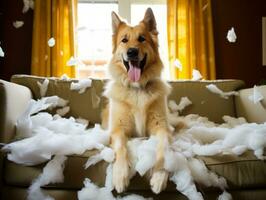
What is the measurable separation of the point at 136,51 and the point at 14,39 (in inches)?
79.4

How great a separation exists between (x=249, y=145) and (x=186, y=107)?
88 cm

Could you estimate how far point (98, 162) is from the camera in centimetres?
130

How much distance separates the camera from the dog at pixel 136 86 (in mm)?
1657

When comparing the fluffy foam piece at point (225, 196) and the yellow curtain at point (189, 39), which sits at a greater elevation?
the yellow curtain at point (189, 39)

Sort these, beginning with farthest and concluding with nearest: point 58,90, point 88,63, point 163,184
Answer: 1. point 88,63
2. point 58,90
3. point 163,184

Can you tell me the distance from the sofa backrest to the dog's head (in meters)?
0.41

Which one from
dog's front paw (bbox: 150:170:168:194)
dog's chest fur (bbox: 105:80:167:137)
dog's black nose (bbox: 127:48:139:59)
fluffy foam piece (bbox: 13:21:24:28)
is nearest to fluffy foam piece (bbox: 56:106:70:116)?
dog's chest fur (bbox: 105:80:167:137)

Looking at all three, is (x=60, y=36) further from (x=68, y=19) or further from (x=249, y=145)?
(x=249, y=145)

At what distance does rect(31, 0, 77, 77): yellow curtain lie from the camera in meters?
2.98

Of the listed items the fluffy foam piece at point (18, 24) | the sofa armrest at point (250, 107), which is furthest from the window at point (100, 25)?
the sofa armrest at point (250, 107)

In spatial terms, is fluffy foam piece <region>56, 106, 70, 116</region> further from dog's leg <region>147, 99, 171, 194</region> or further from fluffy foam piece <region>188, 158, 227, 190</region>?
fluffy foam piece <region>188, 158, 227, 190</region>

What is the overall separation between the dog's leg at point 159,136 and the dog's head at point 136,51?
0.22m

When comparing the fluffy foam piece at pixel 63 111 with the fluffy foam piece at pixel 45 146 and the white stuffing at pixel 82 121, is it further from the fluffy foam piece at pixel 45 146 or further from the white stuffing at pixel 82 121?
the fluffy foam piece at pixel 45 146

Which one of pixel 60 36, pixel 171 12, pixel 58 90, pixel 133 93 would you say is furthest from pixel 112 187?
pixel 171 12
